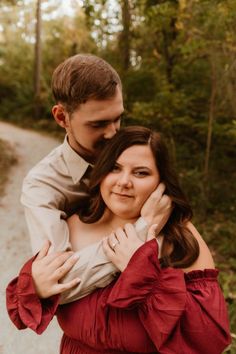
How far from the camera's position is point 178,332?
153 cm

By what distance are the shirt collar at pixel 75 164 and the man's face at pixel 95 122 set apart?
0.06m

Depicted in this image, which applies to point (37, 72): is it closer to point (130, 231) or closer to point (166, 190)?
point (166, 190)

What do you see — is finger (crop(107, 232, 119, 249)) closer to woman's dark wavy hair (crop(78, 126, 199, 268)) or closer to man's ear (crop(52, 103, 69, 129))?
woman's dark wavy hair (crop(78, 126, 199, 268))

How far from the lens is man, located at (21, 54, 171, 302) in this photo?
175 cm

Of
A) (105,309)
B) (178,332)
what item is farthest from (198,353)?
(105,309)

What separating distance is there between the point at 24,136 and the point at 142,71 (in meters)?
6.10

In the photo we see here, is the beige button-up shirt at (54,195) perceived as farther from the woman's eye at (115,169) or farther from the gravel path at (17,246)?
the gravel path at (17,246)

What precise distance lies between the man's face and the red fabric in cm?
60

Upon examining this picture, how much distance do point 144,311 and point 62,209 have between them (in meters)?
0.72

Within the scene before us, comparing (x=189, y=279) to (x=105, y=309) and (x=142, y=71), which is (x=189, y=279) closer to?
(x=105, y=309)

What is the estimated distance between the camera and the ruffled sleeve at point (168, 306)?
1.49 metres

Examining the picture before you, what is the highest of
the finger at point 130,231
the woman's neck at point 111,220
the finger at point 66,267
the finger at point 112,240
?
the finger at point 130,231

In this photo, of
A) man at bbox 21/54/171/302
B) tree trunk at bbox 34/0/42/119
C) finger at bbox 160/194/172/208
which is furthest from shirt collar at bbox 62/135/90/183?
tree trunk at bbox 34/0/42/119

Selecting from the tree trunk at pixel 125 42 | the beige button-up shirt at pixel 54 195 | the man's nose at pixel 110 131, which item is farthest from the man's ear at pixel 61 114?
the tree trunk at pixel 125 42
